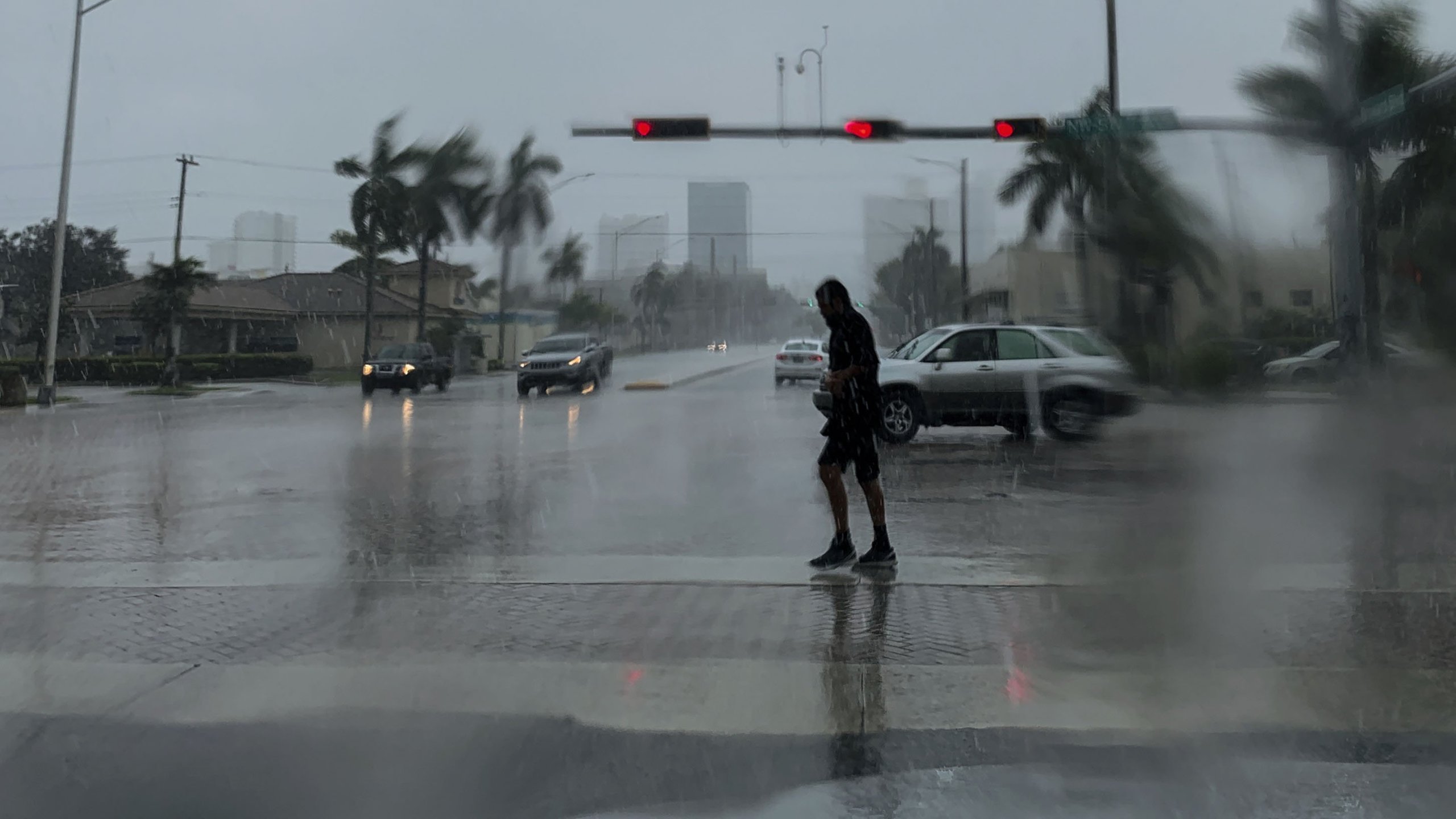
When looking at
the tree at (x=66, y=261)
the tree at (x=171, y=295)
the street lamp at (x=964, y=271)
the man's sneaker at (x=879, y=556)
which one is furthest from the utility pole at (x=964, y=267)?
the tree at (x=66, y=261)

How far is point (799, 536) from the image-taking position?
8852 mm

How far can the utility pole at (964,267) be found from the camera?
4375 cm

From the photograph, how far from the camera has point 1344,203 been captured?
14.6 meters

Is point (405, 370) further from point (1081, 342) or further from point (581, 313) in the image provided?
point (581, 313)

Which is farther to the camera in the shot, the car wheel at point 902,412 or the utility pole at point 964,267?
the utility pole at point 964,267

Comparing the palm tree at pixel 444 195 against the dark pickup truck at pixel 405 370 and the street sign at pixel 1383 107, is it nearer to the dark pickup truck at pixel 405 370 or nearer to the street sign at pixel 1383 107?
the dark pickup truck at pixel 405 370

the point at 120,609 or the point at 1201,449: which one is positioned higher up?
the point at 1201,449

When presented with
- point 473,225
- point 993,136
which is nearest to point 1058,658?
point 993,136

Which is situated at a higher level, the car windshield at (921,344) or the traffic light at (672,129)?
A: the traffic light at (672,129)

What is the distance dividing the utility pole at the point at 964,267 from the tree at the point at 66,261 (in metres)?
51.6

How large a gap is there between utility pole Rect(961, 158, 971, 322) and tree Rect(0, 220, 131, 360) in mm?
51604

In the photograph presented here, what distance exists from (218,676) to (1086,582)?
486 centimetres

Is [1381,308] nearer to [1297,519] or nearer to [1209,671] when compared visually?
[1297,519]

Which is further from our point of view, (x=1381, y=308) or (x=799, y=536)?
(x=1381, y=308)
